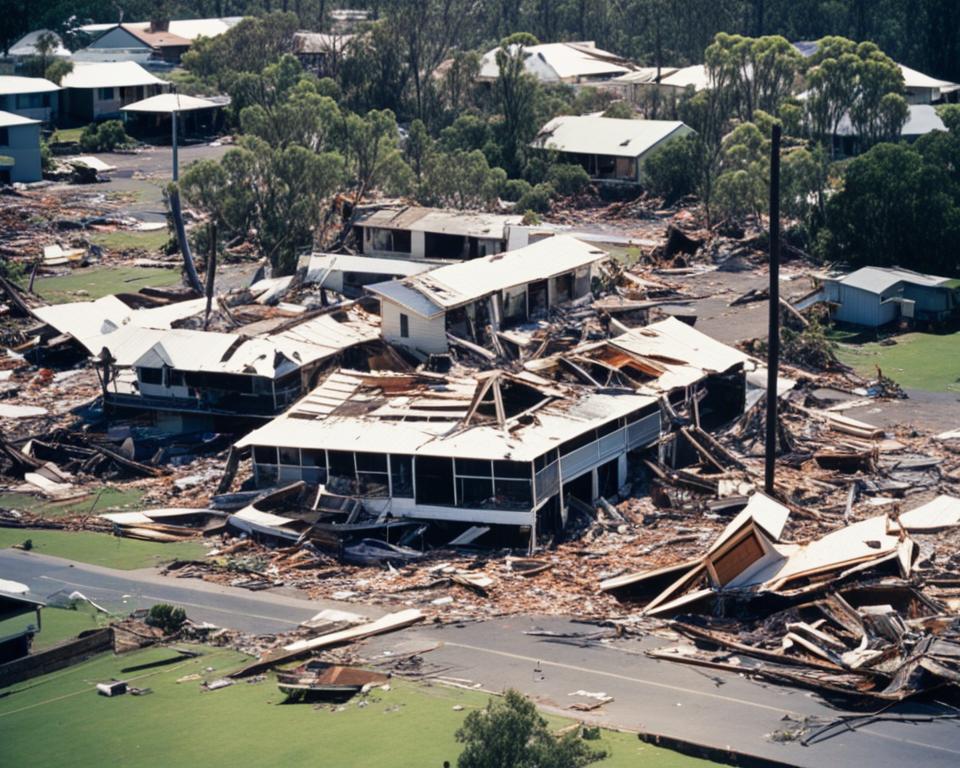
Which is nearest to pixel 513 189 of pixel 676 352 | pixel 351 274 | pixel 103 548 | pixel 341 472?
pixel 351 274

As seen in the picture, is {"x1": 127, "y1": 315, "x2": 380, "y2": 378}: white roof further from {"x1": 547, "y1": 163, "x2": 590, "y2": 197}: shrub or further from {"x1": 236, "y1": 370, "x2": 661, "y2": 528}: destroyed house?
{"x1": 547, "y1": 163, "x2": 590, "y2": 197}: shrub

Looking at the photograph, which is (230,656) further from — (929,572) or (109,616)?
(929,572)

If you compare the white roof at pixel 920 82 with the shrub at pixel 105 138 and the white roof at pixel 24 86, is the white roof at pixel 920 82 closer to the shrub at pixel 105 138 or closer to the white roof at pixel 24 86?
the shrub at pixel 105 138

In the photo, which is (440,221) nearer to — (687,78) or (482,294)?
(482,294)

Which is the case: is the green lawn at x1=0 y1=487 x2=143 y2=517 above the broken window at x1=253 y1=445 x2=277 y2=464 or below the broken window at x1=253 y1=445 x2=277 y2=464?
below

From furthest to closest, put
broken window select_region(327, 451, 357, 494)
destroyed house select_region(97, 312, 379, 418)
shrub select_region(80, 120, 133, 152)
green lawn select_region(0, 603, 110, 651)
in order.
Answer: shrub select_region(80, 120, 133, 152) < destroyed house select_region(97, 312, 379, 418) < broken window select_region(327, 451, 357, 494) < green lawn select_region(0, 603, 110, 651)

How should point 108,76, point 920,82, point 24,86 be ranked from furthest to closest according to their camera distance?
point 108,76, point 920,82, point 24,86

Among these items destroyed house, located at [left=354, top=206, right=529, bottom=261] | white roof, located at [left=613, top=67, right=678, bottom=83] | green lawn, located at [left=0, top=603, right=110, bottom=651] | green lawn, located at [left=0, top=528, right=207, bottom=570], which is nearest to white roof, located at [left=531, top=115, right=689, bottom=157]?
destroyed house, located at [left=354, top=206, right=529, bottom=261]
